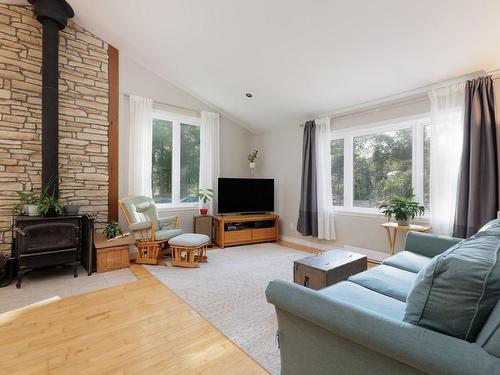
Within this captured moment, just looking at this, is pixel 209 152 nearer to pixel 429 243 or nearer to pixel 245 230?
pixel 245 230

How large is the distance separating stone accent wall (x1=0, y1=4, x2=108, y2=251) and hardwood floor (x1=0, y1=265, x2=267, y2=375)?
1767 millimetres

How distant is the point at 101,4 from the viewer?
3.24 meters

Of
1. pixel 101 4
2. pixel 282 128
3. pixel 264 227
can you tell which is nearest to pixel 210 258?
pixel 264 227

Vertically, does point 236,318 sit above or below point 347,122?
below

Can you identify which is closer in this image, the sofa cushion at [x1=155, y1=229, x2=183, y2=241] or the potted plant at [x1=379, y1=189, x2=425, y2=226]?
the potted plant at [x1=379, y1=189, x2=425, y2=226]

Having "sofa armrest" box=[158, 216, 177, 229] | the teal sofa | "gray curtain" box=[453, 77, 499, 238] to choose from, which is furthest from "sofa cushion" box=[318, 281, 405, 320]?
"sofa armrest" box=[158, 216, 177, 229]

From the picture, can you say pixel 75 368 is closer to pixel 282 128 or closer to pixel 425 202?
pixel 425 202

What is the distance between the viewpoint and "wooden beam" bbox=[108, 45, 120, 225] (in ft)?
13.1

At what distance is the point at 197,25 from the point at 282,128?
2.58m

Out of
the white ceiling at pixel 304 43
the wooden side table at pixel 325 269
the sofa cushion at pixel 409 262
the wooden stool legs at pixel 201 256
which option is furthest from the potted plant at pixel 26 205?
the sofa cushion at pixel 409 262

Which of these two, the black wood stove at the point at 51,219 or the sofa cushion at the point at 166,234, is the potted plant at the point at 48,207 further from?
the sofa cushion at the point at 166,234

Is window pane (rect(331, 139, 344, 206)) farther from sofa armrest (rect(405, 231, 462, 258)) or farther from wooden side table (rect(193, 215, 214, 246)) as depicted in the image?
wooden side table (rect(193, 215, 214, 246))

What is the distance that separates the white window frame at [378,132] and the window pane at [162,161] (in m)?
2.94

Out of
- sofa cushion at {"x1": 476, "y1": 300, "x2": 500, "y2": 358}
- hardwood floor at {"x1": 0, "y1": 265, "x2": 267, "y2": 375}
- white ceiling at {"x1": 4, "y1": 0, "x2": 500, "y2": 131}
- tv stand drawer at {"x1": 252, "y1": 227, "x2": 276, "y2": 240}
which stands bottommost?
hardwood floor at {"x1": 0, "y1": 265, "x2": 267, "y2": 375}
